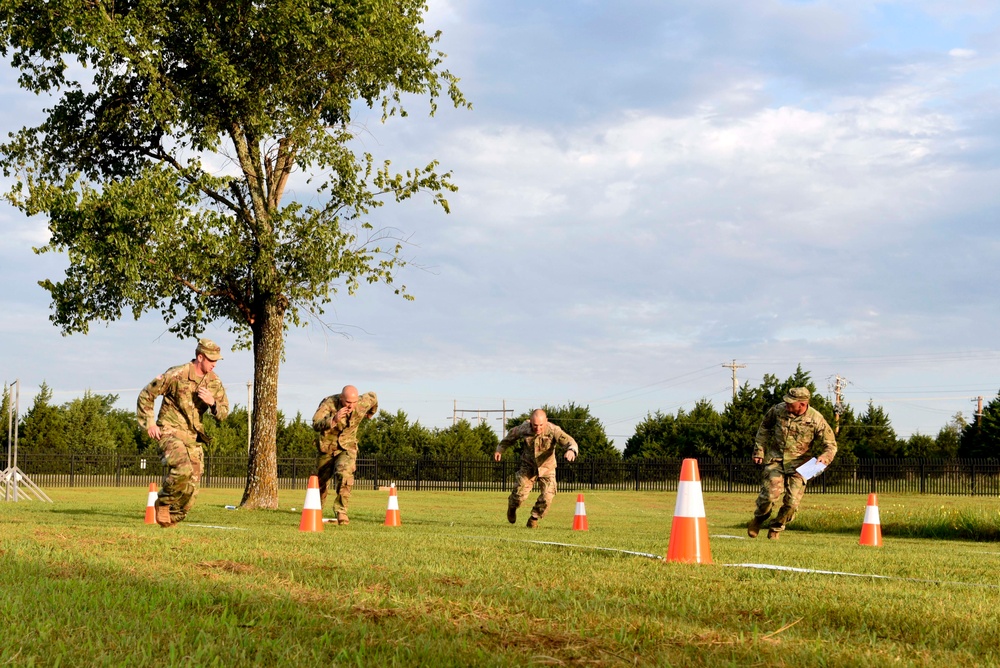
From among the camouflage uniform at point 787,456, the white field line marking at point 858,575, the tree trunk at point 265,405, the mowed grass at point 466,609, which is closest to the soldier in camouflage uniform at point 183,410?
the mowed grass at point 466,609

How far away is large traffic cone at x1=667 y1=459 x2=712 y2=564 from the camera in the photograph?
7.76 m

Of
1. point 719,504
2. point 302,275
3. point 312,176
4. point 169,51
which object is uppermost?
point 169,51

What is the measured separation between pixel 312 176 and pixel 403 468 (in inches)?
1323

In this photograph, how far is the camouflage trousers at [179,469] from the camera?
38.8ft

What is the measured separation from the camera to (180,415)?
1198 centimetres

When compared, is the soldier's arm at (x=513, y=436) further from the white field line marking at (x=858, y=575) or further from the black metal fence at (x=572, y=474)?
the black metal fence at (x=572, y=474)

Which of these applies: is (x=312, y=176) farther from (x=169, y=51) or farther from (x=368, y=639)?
(x=368, y=639)

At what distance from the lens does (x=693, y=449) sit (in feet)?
215

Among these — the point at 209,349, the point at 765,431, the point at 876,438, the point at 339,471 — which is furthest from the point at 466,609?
the point at 876,438

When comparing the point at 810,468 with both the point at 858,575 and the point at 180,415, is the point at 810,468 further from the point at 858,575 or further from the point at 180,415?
the point at 180,415

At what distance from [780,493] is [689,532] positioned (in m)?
6.72

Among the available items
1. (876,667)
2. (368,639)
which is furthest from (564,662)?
(876,667)

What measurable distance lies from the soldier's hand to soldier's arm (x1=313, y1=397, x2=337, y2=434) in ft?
8.72

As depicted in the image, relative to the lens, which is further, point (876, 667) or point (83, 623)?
point (83, 623)
